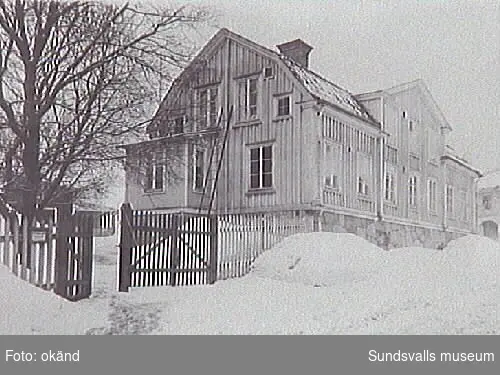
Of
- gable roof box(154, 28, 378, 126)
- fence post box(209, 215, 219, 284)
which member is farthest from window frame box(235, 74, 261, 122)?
fence post box(209, 215, 219, 284)

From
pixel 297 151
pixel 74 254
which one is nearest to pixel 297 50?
pixel 297 151

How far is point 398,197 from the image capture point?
5.62 feet

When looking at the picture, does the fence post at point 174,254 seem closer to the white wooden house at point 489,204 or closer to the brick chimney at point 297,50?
the brick chimney at point 297,50

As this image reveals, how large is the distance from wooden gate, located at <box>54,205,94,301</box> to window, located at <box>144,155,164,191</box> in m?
0.20

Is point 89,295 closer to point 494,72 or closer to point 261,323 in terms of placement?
point 261,323

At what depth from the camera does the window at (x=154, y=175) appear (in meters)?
1.65

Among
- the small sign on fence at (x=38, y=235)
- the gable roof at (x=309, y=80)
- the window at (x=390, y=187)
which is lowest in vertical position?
the small sign on fence at (x=38, y=235)

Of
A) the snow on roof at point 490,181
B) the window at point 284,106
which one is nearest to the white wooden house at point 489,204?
the snow on roof at point 490,181

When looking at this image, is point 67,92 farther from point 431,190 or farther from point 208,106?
point 431,190

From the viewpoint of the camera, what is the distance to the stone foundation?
164 cm

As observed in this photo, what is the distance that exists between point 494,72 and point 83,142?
132 cm

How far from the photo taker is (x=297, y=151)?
165 cm

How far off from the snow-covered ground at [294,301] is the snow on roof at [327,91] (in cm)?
41
